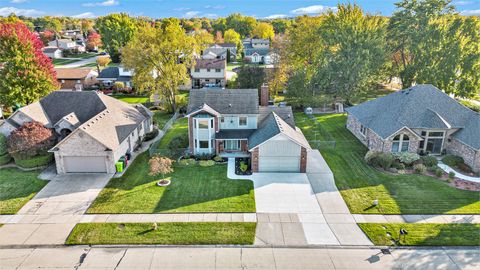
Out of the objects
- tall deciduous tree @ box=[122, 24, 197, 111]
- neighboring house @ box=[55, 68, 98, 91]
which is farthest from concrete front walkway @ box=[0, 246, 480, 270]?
neighboring house @ box=[55, 68, 98, 91]

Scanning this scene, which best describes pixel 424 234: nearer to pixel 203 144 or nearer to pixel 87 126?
pixel 203 144

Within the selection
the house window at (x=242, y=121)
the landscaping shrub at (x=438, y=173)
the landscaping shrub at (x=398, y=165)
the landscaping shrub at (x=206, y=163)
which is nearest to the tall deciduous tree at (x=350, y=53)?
the landscaping shrub at (x=398, y=165)

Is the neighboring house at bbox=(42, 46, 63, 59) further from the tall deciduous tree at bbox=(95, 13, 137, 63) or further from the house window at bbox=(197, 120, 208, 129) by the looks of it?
the house window at bbox=(197, 120, 208, 129)

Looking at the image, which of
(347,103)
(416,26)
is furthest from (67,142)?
(416,26)

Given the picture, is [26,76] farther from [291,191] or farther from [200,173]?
[291,191]

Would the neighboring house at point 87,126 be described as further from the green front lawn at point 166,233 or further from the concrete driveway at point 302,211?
the concrete driveway at point 302,211

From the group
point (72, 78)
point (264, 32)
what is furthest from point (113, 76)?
point (264, 32)
